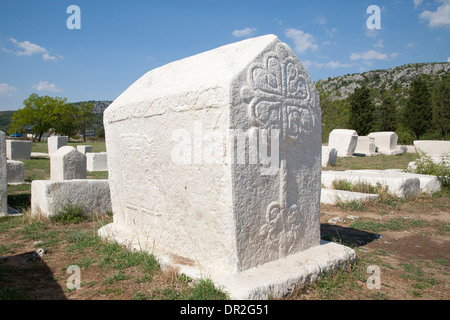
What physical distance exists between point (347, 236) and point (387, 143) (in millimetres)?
15013

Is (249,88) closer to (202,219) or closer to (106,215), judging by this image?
(202,219)

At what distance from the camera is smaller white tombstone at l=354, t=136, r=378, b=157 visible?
16078mm

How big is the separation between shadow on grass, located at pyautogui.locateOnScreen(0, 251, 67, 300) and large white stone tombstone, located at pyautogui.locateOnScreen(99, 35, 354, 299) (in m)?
0.75

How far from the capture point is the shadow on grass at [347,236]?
3.53m

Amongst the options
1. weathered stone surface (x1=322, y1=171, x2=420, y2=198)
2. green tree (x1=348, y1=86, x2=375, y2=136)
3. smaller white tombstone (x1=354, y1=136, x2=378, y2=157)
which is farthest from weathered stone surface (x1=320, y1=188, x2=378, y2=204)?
green tree (x1=348, y1=86, x2=375, y2=136)

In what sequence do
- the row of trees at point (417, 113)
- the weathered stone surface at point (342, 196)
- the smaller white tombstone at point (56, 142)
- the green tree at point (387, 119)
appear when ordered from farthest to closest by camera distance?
the green tree at point (387, 119) → the row of trees at point (417, 113) → the smaller white tombstone at point (56, 142) → the weathered stone surface at point (342, 196)

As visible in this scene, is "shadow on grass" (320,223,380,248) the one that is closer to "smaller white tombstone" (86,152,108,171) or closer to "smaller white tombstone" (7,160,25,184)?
"smaller white tombstone" (7,160,25,184)

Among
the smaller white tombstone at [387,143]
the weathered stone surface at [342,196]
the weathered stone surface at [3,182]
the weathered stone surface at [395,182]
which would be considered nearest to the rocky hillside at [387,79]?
the smaller white tombstone at [387,143]

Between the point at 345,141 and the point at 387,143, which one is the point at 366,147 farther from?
the point at 345,141

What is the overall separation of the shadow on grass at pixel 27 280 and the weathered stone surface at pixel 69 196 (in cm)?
135

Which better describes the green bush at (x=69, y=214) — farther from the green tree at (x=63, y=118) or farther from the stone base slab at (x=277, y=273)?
the green tree at (x=63, y=118)

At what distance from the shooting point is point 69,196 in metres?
4.51

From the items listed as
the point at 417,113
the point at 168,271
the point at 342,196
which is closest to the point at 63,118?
the point at 417,113
